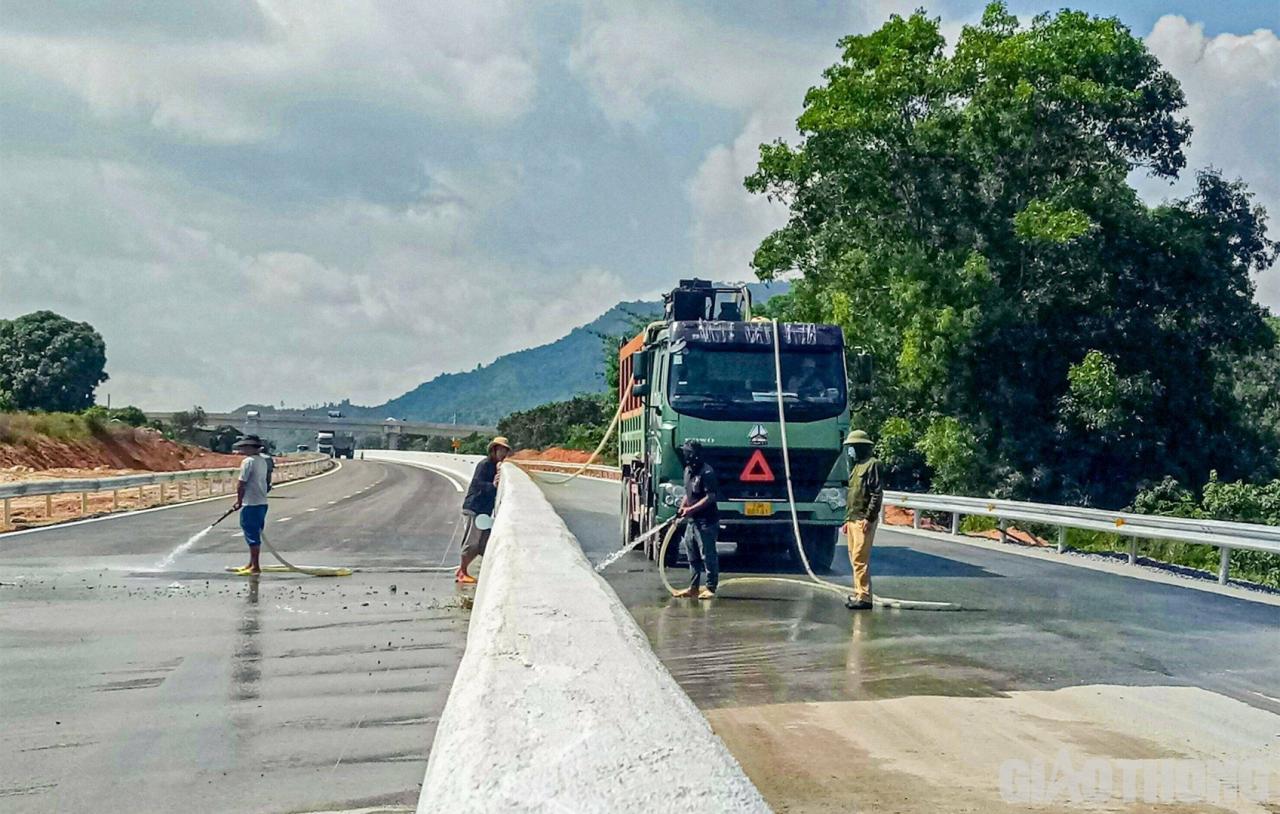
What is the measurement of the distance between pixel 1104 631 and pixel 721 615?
11.6 feet

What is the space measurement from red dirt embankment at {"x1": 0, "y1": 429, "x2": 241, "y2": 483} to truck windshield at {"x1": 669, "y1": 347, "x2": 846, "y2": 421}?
34.2 meters

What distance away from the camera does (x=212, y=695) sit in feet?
28.7

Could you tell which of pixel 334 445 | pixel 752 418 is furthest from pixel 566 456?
pixel 752 418

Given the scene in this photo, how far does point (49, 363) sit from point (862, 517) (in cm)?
9790

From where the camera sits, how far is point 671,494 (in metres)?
16.9

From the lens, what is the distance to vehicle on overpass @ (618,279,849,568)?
16688 millimetres

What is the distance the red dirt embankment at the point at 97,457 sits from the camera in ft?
166

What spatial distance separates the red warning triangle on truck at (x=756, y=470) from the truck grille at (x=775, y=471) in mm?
33

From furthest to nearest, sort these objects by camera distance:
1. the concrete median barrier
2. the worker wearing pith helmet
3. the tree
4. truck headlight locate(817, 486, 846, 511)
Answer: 1. the tree
2. truck headlight locate(817, 486, 846, 511)
3. the worker wearing pith helmet
4. the concrete median barrier

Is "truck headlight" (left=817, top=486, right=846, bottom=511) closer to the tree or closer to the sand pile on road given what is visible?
the sand pile on road

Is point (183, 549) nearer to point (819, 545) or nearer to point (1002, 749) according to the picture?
point (819, 545)

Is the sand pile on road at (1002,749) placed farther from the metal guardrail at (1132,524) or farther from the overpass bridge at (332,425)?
the overpass bridge at (332,425)

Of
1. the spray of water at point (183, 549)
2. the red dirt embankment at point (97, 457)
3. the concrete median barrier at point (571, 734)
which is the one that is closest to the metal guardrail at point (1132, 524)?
the spray of water at point (183, 549)

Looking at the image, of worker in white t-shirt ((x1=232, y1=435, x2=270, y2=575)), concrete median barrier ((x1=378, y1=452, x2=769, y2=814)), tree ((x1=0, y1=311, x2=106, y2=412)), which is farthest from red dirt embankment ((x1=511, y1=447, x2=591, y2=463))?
concrete median barrier ((x1=378, y1=452, x2=769, y2=814))
